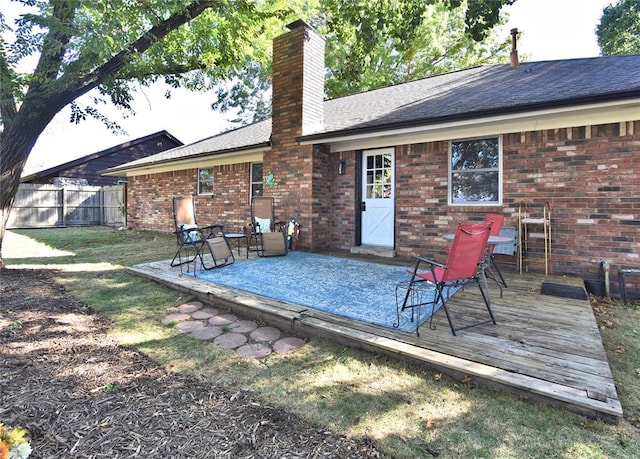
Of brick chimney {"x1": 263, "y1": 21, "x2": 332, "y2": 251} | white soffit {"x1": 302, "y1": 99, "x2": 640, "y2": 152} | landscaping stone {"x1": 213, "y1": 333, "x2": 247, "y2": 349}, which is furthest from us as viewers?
brick chimney {"x1": 263, "y1": 21, "x2": 332, "y2": 251}

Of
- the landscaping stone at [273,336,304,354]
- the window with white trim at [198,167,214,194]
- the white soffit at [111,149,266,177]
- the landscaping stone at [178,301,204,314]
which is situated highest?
the white soffit at [111,149,266,177]

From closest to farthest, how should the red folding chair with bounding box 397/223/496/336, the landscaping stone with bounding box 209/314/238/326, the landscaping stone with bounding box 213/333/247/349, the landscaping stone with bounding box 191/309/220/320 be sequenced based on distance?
the red folding chair with bounding box 397/223/496/336, the landscaping stone with bounding box 213/333/247/349, the landscaping stone with bounding box 209/314/238/326, the landscaping stone with bounding box 191/309/220/320

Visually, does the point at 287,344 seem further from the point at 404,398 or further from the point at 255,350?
the point at 404,398

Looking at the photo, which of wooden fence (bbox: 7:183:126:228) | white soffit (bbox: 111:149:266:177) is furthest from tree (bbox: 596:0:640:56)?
wooden fence (bbox: 7:183:126:228)

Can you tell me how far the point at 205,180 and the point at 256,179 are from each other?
8.50 ft

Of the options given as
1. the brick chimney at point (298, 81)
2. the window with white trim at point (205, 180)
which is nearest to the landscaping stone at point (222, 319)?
the brick chimney at point (298, 81)

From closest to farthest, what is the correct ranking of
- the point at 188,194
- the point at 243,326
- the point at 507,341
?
the point at 507,341
the point at 243,326
the point at 188,194

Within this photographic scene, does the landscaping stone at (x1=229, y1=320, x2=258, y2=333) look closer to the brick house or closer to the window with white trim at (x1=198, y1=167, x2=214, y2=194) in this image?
the brick house

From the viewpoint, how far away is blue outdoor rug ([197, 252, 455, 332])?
11.7 ft

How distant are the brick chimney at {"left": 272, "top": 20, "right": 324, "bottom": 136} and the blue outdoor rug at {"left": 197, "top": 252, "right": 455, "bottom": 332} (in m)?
3.25

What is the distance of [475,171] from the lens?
598 cm

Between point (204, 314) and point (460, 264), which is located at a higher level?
point (460, 264)

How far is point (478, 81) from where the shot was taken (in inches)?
296

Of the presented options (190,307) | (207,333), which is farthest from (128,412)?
(190,307)
